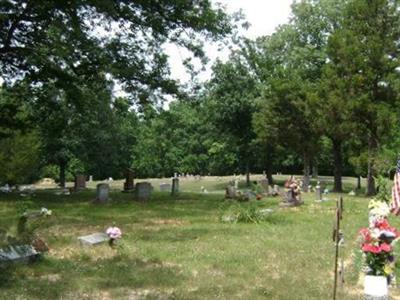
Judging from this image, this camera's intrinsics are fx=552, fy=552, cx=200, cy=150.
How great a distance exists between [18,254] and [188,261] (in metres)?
3.37

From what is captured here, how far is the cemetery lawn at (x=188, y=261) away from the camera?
8.99 metres

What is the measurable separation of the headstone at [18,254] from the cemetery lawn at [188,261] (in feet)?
0.65

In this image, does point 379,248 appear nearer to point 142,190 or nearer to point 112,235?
point 112,235

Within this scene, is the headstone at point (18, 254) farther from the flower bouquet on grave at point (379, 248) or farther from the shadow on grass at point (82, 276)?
the flower bouquet on grave at point (379, 248)

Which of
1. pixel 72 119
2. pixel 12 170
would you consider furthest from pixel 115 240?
pixel 72 119

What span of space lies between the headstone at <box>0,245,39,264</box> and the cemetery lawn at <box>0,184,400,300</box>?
0.20 metres

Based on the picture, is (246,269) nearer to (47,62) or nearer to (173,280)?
(173,280)

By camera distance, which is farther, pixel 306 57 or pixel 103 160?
pixel 103 160

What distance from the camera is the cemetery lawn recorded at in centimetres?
899

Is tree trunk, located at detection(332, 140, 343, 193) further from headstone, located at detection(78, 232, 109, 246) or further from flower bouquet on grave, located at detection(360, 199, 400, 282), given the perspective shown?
flower bouquet on grave, located at detection(360, 199, 400, 282)

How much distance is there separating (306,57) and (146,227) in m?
33.2

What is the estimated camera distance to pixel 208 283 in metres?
9.51

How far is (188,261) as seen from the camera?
11406 mm

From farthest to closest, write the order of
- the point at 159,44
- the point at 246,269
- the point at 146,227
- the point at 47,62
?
the point at 159,44, the point at 47,62, the point at 146,227, the point at 246,269
